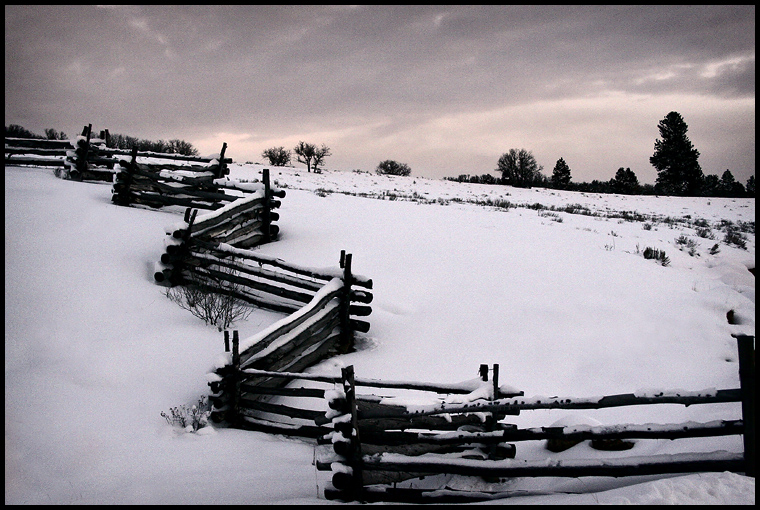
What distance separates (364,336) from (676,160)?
50.0 m

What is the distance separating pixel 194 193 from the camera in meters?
11.0

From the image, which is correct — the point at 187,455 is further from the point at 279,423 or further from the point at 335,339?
the point at 335,339

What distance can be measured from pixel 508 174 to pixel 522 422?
5459 cm

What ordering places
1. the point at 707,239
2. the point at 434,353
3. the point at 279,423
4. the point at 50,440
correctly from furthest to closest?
the point at 707,239
the point at 434,353
the point at 279,423
the point at 50,440

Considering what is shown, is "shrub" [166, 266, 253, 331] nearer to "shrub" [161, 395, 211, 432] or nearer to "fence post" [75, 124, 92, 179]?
"shrub" [161, 395, 211, 432]

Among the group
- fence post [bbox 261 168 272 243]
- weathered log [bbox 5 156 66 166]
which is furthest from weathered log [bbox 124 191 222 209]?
weathered log [bbox 5 156 66 166]

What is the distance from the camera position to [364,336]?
7469 mm

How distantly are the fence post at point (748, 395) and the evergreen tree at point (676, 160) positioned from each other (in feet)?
161

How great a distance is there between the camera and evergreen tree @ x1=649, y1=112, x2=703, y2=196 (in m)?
44.1

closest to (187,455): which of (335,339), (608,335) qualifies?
(335,339)

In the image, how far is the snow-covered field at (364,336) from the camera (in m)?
3.65

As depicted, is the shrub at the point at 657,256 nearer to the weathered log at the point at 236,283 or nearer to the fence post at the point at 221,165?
the weathered log at the point at 236,283

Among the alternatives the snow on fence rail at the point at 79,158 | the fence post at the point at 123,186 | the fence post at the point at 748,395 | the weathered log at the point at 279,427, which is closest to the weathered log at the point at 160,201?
the fence post at the point at 123,186

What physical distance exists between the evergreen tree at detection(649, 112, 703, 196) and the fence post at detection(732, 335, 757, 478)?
49176 millimetres
